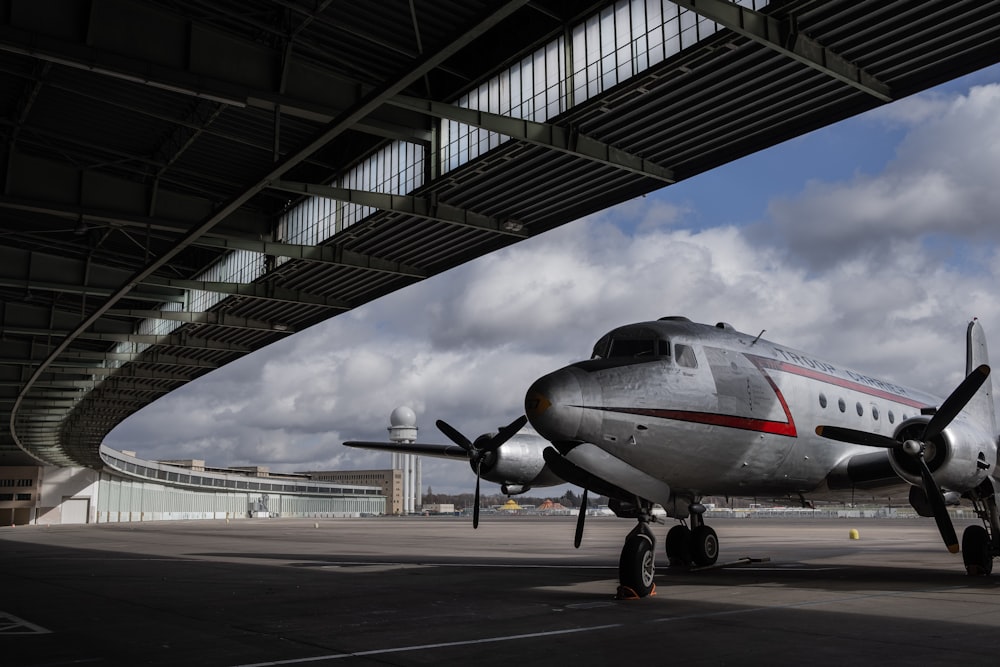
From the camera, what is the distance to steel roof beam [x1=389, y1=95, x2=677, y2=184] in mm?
18078

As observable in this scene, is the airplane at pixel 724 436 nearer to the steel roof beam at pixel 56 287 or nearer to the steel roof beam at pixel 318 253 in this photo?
the steel roof beam at pixel 318 253

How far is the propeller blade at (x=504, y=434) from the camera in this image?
19.3 metres

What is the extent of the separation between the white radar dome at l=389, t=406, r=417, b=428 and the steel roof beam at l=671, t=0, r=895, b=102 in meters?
117

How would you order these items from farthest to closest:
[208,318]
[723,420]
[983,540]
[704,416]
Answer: [208,318], [983,540], [723,420], [704,416]

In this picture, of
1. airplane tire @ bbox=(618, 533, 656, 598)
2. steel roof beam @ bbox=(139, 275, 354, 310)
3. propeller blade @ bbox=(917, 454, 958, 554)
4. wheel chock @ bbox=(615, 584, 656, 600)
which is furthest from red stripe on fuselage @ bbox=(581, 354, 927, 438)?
steel roof beam @ bbox=(139, 275, 354, 310)

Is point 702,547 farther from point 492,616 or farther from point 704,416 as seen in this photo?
point 492,616

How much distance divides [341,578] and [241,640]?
8894 mm

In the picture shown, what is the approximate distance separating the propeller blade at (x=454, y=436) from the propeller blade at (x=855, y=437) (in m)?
8.94

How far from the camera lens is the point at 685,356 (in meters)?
15.3

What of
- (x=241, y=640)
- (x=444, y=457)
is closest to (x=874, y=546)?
(x=444, y=457)

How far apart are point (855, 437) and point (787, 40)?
735cm

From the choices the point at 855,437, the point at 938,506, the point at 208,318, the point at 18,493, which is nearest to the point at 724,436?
the point at 855,437

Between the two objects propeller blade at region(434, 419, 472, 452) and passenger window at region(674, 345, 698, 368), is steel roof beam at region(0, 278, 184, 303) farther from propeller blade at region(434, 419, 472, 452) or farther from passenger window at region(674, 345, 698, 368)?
passenger window at region(674, 345, 698, 368)

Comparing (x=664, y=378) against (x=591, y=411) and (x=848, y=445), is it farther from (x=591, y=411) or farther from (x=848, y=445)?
(x=848, y=445)
